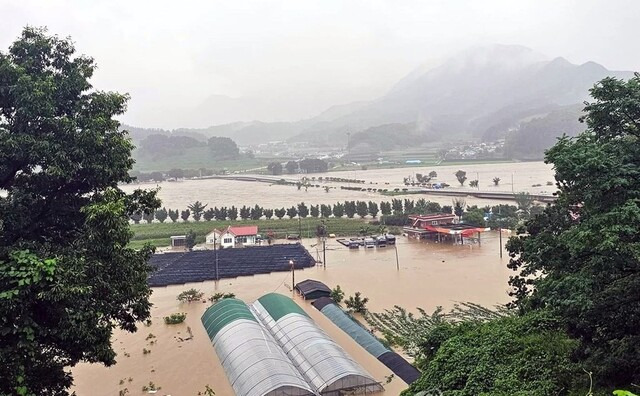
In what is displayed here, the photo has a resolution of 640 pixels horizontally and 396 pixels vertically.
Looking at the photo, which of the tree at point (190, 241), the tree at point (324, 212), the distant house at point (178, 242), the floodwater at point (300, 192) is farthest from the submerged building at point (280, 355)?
the floodwater at point (300, 192)

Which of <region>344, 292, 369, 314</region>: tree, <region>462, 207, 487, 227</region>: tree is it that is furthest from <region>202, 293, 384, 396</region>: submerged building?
<region>462, 207, 487, 227</region>: tree

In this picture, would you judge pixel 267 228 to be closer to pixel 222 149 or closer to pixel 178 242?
pixel 178 242

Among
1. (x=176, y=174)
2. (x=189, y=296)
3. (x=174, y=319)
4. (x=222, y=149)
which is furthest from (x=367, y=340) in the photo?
(x=222, y=149)

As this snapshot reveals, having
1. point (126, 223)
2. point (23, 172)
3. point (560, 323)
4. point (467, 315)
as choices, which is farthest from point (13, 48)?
point (467, 315)

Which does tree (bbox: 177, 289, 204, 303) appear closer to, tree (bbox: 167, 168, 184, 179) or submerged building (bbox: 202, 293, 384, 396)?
submerged building (bbox: 202, 293, 384, 396)

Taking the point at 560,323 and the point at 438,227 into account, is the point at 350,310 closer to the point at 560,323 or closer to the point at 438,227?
the point at 560,323
